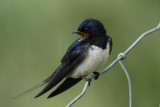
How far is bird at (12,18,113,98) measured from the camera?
150 inches

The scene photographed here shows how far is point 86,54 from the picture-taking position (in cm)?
385

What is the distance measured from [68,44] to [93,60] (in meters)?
1.40

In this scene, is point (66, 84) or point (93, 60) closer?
point (93, 60)

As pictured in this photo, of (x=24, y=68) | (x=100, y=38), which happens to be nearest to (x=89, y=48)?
(x=100, y=38)

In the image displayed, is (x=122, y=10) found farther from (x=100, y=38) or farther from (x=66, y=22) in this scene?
(x=100, y=38)

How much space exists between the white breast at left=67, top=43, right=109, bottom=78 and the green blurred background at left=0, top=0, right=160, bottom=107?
1.02 meters

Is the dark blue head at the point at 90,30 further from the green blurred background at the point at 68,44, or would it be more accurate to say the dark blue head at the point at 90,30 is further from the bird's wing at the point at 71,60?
the green blurred background at the point at 68,44

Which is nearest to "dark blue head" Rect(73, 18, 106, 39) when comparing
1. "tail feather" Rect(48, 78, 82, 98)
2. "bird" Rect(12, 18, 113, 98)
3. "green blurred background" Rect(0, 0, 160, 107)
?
"bird" Rect(12, 18, 113, 98)

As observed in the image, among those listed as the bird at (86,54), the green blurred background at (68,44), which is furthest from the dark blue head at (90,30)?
the green blurred background at (68,44)

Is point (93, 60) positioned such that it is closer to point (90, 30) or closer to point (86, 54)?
point (86, 54)

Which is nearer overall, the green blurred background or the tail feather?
the tail feather

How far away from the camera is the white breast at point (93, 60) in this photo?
3787 millimetres

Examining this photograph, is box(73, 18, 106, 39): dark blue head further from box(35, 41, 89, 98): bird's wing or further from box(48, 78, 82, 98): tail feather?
box(48, 78, 82, 98): tail feather

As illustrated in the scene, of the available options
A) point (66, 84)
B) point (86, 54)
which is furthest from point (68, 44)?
point (86, 54)
